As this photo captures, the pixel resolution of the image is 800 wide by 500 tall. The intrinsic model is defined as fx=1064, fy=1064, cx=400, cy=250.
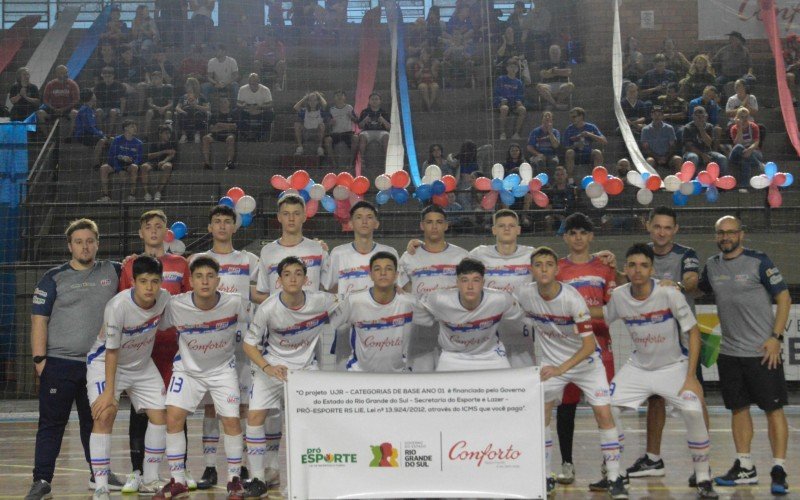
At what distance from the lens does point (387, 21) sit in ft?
54.8

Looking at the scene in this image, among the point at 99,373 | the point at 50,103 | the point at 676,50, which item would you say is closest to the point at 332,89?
the point at 50,103

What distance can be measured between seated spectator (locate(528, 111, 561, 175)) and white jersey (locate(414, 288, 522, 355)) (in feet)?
22.5

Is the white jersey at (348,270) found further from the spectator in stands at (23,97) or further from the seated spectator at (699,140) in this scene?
the spectator in stands at (23,97)

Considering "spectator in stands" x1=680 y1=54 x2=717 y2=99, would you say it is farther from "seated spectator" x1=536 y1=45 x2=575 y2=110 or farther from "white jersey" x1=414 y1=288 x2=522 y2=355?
"white jersey" x1=414 y1=288 x2=522 y2=355

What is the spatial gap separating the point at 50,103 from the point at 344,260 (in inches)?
352

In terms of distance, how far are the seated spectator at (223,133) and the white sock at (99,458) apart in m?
7.84

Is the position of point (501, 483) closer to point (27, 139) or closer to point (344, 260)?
point (344, 260)

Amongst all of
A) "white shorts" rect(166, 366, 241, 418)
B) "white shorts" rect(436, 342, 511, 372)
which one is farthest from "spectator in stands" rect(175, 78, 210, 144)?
"white shorts" rect(436, 342, 511, 372)

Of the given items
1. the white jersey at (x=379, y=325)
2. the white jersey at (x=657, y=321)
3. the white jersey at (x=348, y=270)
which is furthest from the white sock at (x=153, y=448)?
the white jersey at (x=657, y=321)

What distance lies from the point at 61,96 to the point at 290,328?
962 cm

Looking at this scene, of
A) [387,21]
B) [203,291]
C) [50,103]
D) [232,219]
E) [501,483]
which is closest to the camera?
[501,483]

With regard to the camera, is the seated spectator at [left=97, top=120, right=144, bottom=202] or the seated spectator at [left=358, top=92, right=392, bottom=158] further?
the seated spectator at [left=358, top=92, right=392, bottom=158]

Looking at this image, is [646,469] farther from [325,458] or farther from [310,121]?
[310,121]

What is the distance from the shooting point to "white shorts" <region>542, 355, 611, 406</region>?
7266 millimetres
